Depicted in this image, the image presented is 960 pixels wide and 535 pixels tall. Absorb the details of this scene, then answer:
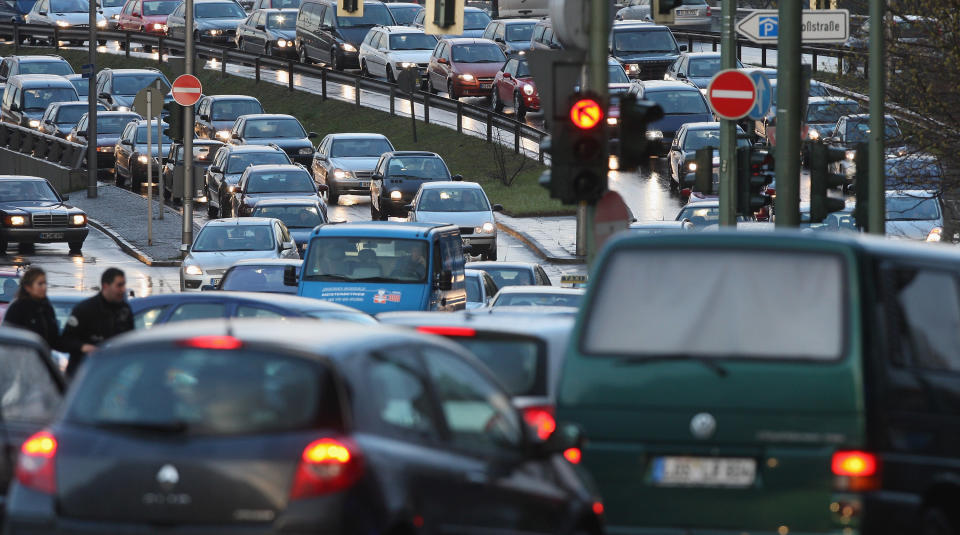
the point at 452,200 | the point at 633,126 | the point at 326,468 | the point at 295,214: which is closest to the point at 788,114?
the point at 633,126

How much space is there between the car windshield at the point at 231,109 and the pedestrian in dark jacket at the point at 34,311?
1445 inches

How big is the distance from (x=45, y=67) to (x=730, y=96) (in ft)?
143

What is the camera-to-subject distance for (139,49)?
7019 centimetres

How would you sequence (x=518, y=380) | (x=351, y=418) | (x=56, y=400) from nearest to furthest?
(x=351, y=418)
(x=56, y=400)
(x=518, y=380)

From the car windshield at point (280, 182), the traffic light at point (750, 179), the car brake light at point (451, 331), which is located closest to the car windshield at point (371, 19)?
the car windshield at point (280, 182)

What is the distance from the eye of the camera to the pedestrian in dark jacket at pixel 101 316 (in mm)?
14188

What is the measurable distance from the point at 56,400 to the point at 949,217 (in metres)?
19.8

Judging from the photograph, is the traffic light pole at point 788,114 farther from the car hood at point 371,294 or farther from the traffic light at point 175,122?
the traffic light at point 175,122

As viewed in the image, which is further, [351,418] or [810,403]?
[810,403]

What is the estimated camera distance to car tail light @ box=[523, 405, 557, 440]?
33.4 feet

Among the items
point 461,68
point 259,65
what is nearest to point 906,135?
point 461,68

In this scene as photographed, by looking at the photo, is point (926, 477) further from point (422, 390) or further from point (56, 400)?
point (56, 400)

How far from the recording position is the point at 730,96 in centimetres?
2161

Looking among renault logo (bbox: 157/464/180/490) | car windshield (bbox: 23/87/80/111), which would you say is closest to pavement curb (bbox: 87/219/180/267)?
car windshield (bbox: 23/87/80/111)
